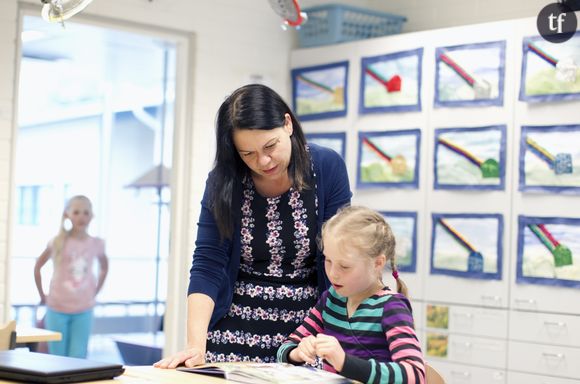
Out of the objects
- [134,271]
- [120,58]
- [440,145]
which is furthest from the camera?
[134,271]

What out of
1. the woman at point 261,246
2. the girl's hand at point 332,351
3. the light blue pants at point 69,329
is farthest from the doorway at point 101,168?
the girl's hand at point 332,351

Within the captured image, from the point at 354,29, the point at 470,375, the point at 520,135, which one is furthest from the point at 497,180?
the point at 354,29

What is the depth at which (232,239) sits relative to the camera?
226 cm

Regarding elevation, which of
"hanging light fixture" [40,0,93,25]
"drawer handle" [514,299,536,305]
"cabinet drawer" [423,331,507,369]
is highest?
"hanging light fixture" [40,0,93,25]

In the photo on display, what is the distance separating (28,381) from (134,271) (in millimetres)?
6371

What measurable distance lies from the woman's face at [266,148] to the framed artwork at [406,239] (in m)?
2.05

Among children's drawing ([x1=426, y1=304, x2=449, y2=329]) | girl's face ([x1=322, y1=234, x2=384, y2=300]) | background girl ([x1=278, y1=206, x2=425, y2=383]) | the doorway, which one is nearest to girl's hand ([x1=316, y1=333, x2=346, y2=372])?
background girl ([x1=278, y1=206, x2=425, y2=383])

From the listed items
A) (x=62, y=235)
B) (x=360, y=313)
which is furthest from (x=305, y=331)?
(x=62, y=235)

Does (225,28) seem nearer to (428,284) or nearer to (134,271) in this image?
(428,284)

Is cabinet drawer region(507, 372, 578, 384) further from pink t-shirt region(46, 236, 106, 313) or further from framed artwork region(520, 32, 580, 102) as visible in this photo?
pink t-shirt region(46, 236, 106, 313)

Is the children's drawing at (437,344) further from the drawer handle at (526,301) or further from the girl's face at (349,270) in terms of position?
the girl's face at (349,270)

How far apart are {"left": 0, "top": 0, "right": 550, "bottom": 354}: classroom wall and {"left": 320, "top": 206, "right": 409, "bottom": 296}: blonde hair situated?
7.93 ft

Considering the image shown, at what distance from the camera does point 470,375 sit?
3.90 m

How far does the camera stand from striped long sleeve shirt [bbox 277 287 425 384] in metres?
1.71
